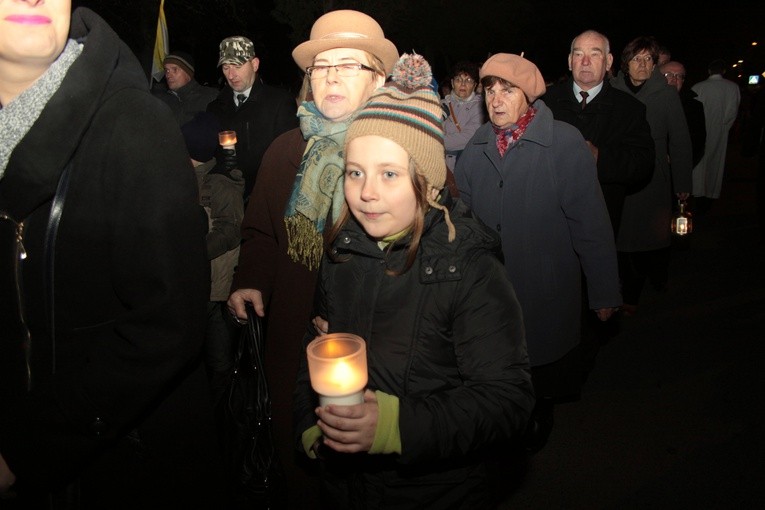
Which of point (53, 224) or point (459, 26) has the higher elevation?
point (459, 26)

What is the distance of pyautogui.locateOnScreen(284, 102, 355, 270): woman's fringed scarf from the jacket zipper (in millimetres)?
1285

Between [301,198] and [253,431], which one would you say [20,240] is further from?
[253,431]

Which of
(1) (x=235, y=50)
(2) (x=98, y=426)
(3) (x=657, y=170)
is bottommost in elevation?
(2) (x=98, y=426)

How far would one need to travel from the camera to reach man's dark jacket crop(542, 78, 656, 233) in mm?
4340

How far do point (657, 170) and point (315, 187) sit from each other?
418 cm

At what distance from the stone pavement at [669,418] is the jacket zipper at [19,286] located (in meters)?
2.78

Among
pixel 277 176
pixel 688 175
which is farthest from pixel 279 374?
pixel 688 175

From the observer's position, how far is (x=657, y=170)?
5594 mm

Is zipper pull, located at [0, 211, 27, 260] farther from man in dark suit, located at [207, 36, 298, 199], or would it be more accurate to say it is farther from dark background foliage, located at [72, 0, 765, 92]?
dark background foliage, located at [72, 0, 765, 92]

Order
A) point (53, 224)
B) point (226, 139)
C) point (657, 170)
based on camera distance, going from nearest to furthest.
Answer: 1. point (53, 224)
2. point (226, 139)
3. point (657, 170)

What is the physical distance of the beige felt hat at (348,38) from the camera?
2.69 metres

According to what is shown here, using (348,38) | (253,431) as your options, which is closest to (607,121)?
(348,38)

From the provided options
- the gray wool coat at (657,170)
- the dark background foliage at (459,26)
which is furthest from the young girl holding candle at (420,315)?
the dark background foliage at (459,26)

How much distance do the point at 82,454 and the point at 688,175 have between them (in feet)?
19.4
